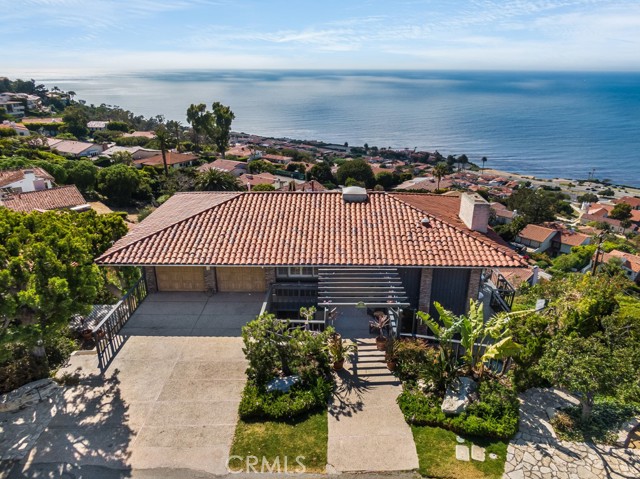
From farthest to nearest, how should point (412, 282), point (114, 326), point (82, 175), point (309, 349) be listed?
point (82, 175) < point (412, 282) < point (114, 326) < point (309, 349)

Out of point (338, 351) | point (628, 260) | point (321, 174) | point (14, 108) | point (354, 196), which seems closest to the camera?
point (338, 351)

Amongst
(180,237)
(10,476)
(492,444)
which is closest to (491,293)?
(492,444)

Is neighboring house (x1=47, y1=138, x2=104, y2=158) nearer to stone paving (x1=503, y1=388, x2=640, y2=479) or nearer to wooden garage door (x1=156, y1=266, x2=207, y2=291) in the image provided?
wooden garage door (x1=156, y1=266, x2=207, y2=291)

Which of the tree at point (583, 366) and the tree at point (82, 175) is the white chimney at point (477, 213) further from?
the tree at point (82, 175)

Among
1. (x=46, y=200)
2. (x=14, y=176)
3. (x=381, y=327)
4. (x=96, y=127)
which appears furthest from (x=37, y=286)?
(x=96, y=127)

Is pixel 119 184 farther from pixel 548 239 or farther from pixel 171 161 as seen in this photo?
pixel 548 239

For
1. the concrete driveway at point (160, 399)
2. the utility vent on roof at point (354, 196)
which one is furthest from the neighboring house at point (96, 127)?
the concrete driveway at point (160, 399)

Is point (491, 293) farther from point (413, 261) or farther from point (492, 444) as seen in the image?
point (492, 444)
